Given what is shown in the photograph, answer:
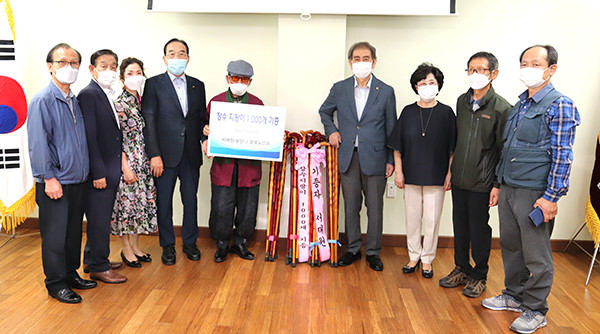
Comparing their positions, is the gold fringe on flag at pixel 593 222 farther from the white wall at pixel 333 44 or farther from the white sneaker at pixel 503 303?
the white sneaker at pixel 503 303

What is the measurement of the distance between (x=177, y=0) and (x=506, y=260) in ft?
9.72

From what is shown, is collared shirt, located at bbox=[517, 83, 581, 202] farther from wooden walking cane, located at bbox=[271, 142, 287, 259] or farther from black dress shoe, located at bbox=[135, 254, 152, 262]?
black dress shoe, located at bbox=[135, 254, 152, 262]

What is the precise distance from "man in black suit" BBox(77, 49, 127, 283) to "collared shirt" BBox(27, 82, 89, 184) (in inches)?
2.9

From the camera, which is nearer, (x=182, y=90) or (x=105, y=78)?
(x=105, y=78)

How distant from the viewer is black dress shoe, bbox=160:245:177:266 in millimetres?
3652

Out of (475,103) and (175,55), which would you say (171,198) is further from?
(475,103)

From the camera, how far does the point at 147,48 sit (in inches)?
163

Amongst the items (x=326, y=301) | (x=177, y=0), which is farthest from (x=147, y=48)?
(x=326, y=301)

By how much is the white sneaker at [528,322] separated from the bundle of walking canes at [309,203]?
52.1 inches

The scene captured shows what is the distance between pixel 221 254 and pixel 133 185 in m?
0.84

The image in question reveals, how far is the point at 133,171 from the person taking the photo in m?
3.36

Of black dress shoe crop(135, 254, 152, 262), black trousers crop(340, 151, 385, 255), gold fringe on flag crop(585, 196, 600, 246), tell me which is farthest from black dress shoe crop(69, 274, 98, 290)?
gold fringe on flag crop(585, 196, 600, 246)

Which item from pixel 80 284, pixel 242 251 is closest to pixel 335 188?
pixel 242 251

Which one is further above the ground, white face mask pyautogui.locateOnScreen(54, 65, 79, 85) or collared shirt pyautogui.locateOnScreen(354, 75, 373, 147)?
white face mask pyautogui.locateOnScreen(54, 65, 79, 85)
